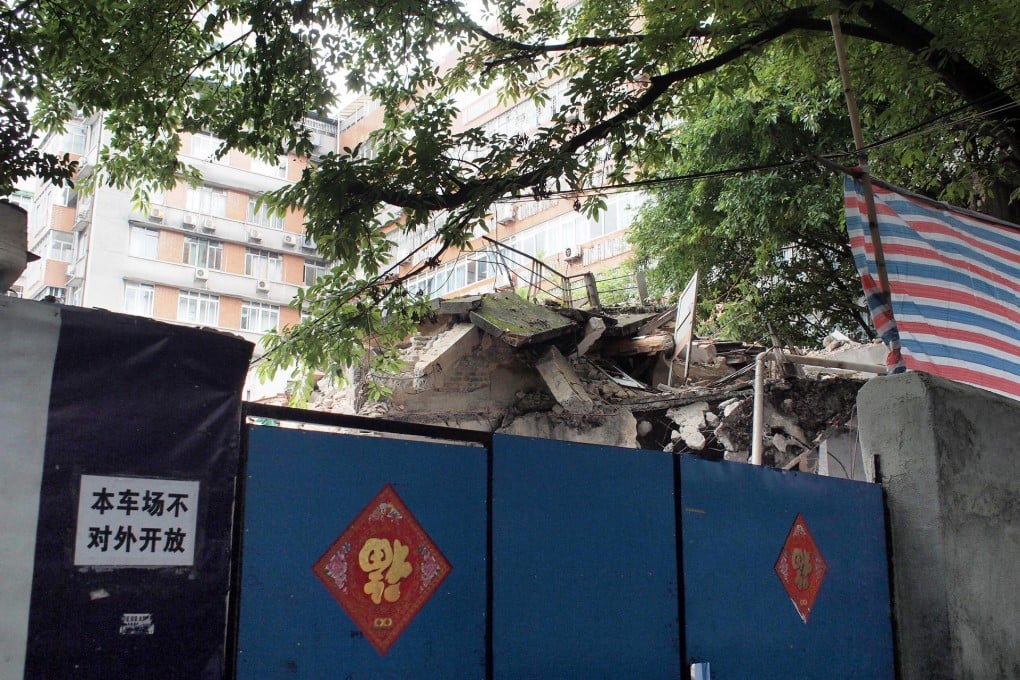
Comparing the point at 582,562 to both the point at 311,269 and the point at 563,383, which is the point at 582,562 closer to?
the point at 563,383

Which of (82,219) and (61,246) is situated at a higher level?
(82,219)

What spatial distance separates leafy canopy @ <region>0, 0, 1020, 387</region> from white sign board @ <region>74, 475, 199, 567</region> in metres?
4.65

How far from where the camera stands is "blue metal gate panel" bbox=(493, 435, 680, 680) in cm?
→ 390

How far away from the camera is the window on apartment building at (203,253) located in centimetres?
3334

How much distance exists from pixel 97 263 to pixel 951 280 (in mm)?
30326

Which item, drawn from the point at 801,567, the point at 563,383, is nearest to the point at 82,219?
the point at 563,383

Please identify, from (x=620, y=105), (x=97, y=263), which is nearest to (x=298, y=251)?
(x=97, y=263)

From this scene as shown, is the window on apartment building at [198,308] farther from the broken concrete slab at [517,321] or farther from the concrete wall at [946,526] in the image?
the concrete wall at [946,526]

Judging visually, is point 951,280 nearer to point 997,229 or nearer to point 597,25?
point 997,229

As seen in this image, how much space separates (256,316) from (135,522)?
111 feet

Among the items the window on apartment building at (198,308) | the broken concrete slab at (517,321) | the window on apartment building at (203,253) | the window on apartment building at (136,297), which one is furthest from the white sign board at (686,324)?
the window on apartment building at (203,253)

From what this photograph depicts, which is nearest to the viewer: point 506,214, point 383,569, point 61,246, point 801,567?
point 383,569

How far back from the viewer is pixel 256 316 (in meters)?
35.2

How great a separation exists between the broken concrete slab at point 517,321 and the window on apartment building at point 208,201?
81.3ft
